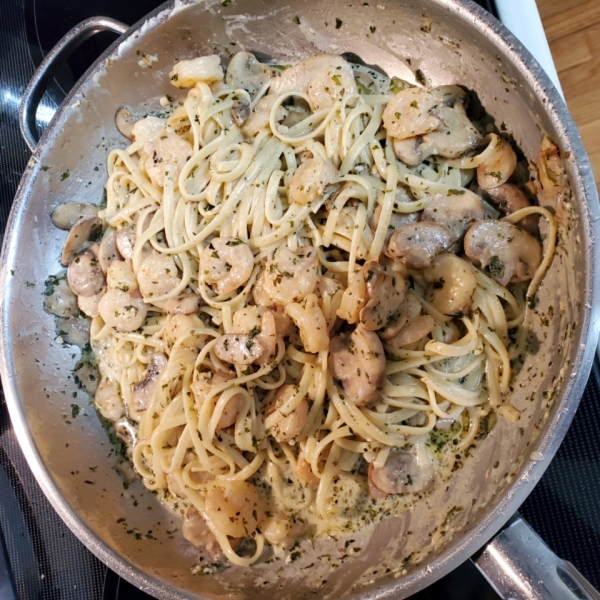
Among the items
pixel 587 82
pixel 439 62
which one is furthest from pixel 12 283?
pixel 587 82

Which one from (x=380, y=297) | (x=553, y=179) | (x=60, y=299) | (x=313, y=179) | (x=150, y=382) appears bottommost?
(x=150, y=382)

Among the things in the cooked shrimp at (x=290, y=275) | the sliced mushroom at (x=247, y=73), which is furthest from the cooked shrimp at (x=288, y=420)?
the sliced mushroom at (x=247, y=73)

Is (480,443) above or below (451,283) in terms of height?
below

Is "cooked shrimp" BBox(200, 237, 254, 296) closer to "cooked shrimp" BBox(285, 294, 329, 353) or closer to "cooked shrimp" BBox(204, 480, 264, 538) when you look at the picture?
"cooked shrimp" BBox(285, 294, 329, 353)

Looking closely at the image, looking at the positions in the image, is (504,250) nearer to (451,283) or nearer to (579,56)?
(451,283)

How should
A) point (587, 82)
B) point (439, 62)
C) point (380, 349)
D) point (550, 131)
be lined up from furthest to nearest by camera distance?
point (587, 82), point (439, 62), point (380, 349), point (550, 131)

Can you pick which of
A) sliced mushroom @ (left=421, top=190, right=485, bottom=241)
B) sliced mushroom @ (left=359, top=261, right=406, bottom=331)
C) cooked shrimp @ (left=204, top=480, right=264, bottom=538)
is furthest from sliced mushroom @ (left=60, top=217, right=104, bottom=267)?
sliced mushroom @ (left=421, top=190, right=485, bottom=241)

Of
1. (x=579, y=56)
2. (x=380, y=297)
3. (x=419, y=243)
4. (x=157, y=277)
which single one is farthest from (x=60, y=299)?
(x=579, y=56)

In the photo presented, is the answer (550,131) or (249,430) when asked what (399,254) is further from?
(249,430)
